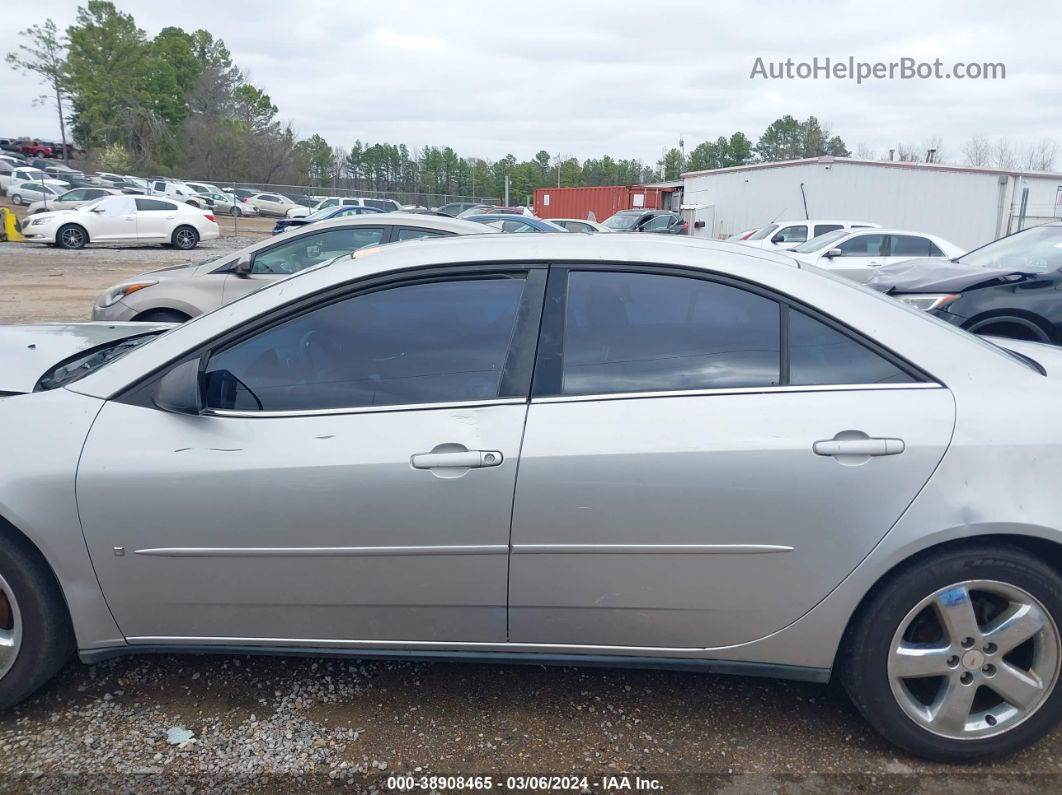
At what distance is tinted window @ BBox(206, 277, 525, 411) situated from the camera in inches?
103

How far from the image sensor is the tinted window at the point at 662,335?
8.34 feet

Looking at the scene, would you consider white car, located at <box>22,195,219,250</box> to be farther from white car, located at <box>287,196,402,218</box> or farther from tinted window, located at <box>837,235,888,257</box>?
tinted window, located at <box>837,235,888,257</box>

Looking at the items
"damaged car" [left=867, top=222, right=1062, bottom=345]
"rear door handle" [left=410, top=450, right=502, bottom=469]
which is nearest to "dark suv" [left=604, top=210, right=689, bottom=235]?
"damaged car" [left=867, top=222, right=1062, bottom=345]

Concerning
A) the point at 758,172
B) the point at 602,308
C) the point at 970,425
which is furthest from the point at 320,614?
the point at 758,172

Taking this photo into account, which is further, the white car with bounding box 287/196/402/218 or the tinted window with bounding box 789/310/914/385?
the white car with bounding box 287/196/402/218

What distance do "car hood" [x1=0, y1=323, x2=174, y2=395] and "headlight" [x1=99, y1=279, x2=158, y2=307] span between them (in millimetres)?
3257

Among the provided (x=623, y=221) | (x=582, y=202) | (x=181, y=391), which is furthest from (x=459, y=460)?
(x=582, y=202)

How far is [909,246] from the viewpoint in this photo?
14.2 metres

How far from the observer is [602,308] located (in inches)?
104

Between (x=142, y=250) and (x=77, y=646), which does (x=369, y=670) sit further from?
(x=142, y=250)

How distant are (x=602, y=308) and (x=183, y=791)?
6.47 ft

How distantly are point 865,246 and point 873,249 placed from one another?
0.15 m

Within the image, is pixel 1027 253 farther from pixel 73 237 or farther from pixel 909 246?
pixel 73 237

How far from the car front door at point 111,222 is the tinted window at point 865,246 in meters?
19.2
